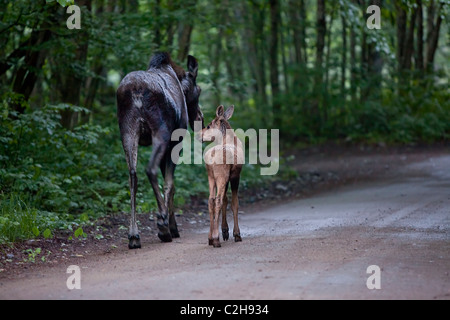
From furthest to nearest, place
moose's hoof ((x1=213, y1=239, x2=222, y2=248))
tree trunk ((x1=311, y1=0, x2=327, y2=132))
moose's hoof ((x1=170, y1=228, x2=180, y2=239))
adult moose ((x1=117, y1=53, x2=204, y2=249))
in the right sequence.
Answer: tree trunk ((x1=311, y1=0, x2=327, y2=132)) < moose's hoof ((x1=170, y1=228, x2=180, y2=239)) < adult moose ((x1=117, y1=53, x2=204, y2=249)) < moose's hoof ((x1=213, y1=239, x2=222, y2=248))

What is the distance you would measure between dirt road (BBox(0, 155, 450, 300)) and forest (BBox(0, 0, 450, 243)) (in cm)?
213

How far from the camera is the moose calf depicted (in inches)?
323

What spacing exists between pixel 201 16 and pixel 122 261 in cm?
1022

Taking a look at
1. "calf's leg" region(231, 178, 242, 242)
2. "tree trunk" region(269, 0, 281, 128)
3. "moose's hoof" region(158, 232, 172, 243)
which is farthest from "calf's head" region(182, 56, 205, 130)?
"tree trunk" region(269, 0, 281, 128)

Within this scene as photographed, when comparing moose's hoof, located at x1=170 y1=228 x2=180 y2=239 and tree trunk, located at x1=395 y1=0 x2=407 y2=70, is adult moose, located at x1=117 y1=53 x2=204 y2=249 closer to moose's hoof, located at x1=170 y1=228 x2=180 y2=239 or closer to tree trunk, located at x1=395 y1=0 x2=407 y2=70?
moose's hoof, located at x1=170 y1=228 x2=180 y2=239

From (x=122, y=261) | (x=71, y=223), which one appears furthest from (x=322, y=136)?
(x=122, y=261)

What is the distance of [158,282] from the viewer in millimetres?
6148

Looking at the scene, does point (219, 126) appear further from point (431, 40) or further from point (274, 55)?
point (431, 40)

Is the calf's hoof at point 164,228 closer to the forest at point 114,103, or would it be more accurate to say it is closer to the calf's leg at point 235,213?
the calf's leg at point 235,213

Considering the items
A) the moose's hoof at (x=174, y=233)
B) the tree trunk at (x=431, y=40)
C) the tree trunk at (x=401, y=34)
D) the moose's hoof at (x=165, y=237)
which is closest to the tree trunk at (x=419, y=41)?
the tree trunk at (x=431, y=40)

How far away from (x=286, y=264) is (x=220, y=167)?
188 cm

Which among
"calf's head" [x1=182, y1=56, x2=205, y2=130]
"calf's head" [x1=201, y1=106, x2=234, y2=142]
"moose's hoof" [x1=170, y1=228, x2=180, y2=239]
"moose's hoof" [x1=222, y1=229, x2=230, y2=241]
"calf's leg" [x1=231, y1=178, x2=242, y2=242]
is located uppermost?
"calf's head" [x1=182, y1=56, x2=205, y2=130]

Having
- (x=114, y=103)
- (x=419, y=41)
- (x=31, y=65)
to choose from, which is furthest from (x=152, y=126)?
(x=419, y=41)
